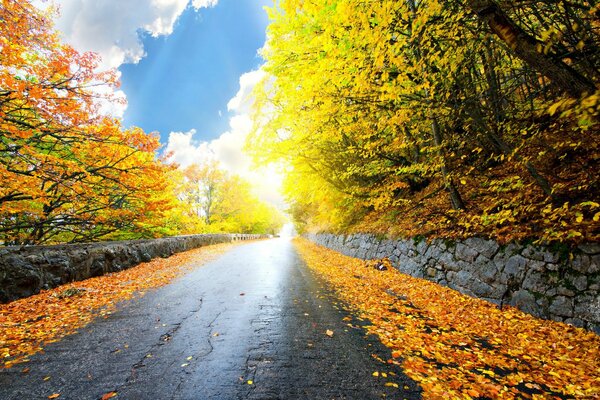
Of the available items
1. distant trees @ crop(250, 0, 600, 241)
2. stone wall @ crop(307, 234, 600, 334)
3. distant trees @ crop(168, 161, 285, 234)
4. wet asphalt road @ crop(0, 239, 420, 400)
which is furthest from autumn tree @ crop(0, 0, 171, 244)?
distant trees @ crop(168, 161, 285, 234)

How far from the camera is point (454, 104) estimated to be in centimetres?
612

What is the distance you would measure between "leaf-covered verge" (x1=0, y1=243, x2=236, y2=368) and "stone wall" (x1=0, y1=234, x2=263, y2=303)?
234 mm

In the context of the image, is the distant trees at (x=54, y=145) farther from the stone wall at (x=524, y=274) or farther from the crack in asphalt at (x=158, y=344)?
the stone wall at (x=524, y=274)

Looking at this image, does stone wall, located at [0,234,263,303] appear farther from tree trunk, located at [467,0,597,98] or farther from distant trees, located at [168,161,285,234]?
distant trees, located at [168,161,285,234]

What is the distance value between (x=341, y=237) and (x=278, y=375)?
13.3 metres

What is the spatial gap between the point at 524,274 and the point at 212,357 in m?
5.35

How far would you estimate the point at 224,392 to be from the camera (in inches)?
101

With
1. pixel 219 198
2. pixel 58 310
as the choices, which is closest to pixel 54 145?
pixel 58 310

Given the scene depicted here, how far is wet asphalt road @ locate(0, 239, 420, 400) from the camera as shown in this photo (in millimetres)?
2605

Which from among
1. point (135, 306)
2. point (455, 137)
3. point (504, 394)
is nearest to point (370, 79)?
point (455, 137)

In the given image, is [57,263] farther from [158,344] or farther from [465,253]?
[465,253]

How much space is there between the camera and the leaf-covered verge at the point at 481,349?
9.03ft

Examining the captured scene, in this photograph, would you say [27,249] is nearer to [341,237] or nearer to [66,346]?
[66,346]

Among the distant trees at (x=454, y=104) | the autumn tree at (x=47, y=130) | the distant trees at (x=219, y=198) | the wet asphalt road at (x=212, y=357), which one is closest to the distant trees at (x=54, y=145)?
the autumn tree at (x=47, y=130)
